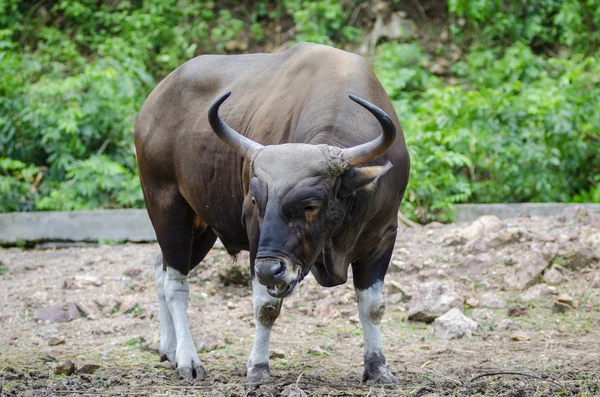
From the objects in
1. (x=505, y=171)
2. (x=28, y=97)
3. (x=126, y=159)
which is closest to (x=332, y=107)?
(x=505, y=171)

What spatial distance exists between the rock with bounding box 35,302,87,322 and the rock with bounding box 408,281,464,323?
2997mm

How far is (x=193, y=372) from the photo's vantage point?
539cm

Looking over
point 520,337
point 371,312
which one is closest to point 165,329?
point 371,312

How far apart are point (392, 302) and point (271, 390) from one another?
2.97 m

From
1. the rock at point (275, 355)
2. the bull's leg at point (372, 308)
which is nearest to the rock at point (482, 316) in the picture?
the rock at point (275, 355)

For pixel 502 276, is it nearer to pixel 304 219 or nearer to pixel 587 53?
pixel 304 219

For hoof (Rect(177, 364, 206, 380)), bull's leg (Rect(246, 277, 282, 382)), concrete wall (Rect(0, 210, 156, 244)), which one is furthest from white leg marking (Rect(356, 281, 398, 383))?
concrete wall (Rect(0, 210, 156, 244))

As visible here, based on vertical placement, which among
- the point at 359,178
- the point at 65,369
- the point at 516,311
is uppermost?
the point at 359,178

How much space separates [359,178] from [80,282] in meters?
4.67

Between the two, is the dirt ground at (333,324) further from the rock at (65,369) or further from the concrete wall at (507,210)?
the concrete wall at (507,210)

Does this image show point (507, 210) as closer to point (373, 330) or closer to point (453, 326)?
point (453, 326)

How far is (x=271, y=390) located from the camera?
Answer: 4.50m

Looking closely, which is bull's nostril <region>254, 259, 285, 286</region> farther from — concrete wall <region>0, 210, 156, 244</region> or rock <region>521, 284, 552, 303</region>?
concrete wall <region>0, 210, 156, 244</region>

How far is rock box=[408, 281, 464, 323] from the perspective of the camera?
6.75 m
